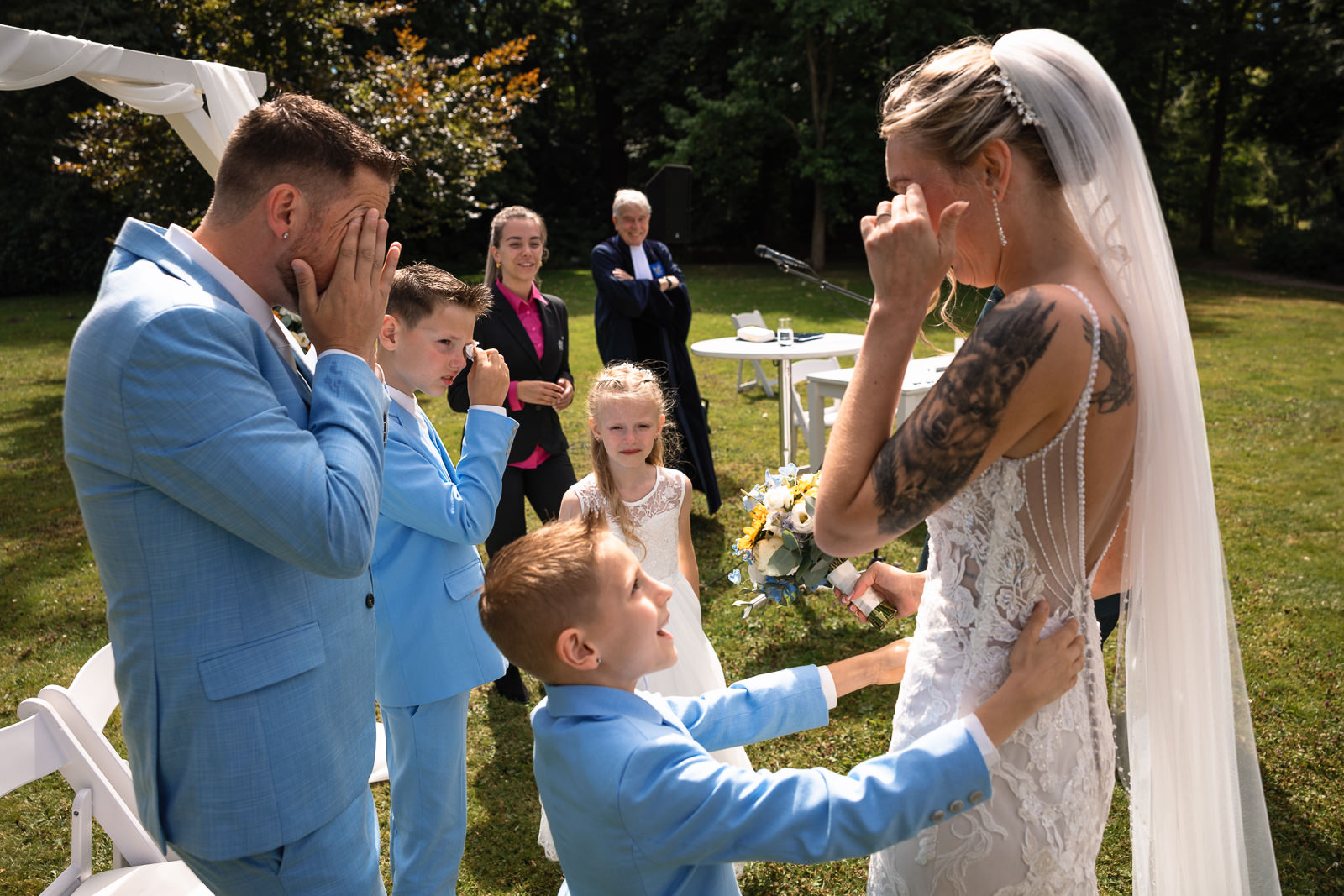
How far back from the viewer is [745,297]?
66.2ft

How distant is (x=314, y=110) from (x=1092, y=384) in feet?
5.02

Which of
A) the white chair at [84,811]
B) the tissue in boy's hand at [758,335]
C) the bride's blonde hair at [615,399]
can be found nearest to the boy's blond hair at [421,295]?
the bride's blonde hair at [615,399]

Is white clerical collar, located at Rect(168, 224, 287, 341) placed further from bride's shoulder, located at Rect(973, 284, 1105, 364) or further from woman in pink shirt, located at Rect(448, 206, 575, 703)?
woman in pink shirt, located at Rect(448, 206, 575, 703)

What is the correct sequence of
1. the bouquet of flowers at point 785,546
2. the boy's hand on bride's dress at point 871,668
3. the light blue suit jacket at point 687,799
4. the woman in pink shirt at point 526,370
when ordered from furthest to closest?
the woman in pink shirt at point 526,370 < the bouquet of flowers at point 785,546 < the boy's hand on bride's dress at point 871,668 < the light blue suit jacket at point 687,799

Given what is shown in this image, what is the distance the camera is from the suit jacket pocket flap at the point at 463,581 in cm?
272

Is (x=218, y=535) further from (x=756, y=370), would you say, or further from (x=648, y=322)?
(x=756, y=370)

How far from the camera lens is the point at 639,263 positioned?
6.91m

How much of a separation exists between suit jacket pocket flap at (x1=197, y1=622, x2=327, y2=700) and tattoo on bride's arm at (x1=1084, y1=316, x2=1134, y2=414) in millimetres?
1505

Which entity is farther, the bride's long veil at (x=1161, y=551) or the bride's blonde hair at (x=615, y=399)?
the bride's blonde hair at (x=615, y=399)

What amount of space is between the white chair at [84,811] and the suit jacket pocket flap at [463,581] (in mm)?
1032

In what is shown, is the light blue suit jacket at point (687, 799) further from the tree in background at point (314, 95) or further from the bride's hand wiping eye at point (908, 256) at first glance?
the tree in background at point (314, 95)

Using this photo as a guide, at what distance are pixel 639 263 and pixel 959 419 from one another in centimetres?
566

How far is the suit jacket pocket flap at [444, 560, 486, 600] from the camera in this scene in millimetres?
2717

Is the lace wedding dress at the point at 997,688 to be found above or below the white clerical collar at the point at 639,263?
below
